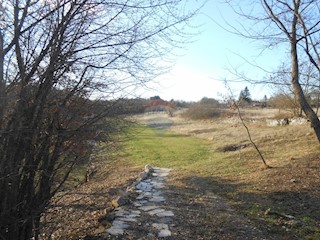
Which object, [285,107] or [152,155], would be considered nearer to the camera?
[152,155]

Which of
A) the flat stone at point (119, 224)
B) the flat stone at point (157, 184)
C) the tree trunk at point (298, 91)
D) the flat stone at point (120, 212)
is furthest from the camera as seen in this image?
the flat stone at point (157, 184)

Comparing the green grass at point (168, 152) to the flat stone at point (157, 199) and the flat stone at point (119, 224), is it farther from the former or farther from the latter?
the flat stone at point (119, 224)

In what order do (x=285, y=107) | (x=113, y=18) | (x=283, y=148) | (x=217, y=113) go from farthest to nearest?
(x=217, y=113), (x=285, y=107), (x=283, y=148), (x=113, y=18)

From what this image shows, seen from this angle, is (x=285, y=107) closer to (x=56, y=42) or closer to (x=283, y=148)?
(x=283, y=148)

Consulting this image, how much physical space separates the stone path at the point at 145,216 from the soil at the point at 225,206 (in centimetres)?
11

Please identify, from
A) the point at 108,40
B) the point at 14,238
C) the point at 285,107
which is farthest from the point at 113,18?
the point at 285,107

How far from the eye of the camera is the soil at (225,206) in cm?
531

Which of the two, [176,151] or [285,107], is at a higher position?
[285,107]

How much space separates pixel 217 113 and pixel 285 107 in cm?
958

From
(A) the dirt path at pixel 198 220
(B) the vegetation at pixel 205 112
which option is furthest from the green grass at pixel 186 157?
(B) the vegetation at pixel 205 112

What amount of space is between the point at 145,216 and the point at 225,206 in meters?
1.71

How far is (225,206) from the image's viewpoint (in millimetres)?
6824

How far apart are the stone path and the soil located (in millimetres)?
115

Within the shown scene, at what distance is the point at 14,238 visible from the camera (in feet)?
12.3
